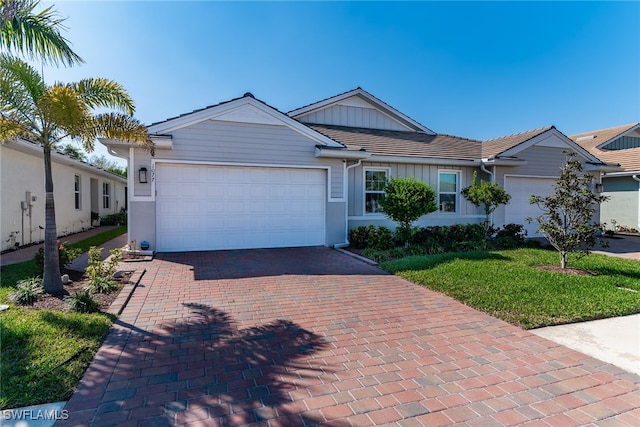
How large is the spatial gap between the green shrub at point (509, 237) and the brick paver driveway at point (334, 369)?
703 cm

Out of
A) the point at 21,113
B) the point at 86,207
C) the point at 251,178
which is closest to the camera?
the point at 21,113

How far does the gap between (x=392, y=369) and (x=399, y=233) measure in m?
7.56

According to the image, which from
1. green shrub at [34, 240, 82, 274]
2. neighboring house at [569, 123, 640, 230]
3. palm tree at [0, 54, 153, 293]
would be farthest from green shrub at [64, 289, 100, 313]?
neighboring house at [569, 123, 640, 230]

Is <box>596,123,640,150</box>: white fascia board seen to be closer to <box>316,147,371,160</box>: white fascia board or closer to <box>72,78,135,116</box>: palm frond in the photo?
<box>316,147,371,160</box>: white fascia board

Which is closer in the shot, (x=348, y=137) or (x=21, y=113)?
(x=21, y=113)

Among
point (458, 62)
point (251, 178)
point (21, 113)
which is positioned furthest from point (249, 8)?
point (458, 62)

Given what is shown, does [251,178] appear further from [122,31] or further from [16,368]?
[16,368]

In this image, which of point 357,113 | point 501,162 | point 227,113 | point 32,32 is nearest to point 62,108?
point 32,32

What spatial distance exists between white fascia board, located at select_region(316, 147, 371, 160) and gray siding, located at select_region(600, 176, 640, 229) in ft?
45.6

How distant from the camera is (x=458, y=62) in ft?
45.3

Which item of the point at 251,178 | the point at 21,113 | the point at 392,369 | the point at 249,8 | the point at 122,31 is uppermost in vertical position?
the point at 249,8

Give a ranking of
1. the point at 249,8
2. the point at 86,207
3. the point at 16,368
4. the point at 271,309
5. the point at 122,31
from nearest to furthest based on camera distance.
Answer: the point at 16,368
the point at 271,309
the point at 122,31
the point at 249,8
the point at 86,207

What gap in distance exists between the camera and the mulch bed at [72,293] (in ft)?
15.8

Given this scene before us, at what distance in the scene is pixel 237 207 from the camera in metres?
9.93
